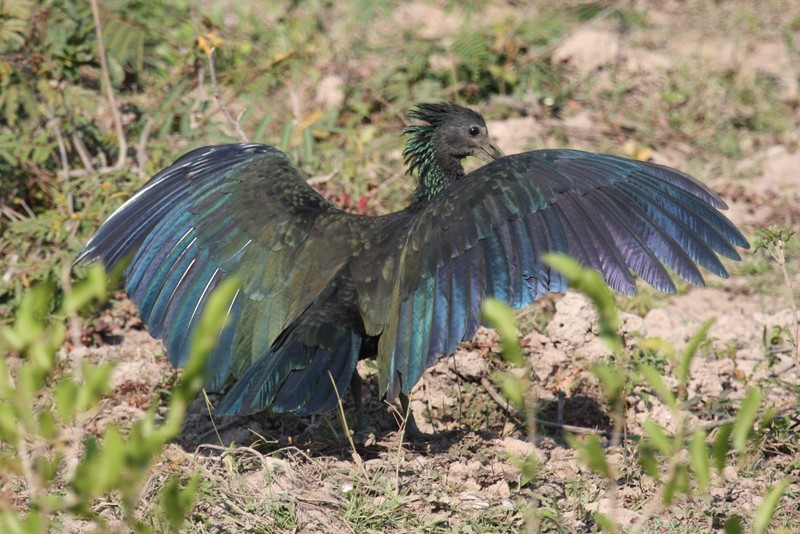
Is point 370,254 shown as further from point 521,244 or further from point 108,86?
point 108,86

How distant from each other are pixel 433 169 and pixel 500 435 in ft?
4.77

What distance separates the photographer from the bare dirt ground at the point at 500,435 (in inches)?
151

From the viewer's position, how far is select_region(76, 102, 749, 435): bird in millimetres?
4031

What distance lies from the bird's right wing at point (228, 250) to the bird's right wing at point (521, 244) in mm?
422

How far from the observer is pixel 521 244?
4055mm

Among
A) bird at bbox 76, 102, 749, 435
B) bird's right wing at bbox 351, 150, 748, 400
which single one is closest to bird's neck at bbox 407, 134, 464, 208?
bird at bbox 76, 102, 749, 435

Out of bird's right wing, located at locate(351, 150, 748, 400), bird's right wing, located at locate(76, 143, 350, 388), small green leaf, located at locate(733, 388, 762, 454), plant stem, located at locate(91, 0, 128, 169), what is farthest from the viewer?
plant stem, located at locate(91, 0, 128, 169)

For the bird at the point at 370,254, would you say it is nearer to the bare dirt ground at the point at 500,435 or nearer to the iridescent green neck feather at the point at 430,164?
the bare dirt ground at the point at 500,435

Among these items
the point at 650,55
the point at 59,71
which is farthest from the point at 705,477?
the point at 650,55

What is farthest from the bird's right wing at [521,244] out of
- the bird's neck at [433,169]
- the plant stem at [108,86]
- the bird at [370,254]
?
the plant stem at [108,86]

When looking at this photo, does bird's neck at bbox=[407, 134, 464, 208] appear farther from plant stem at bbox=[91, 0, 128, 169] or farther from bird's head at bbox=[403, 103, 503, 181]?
plant stem at bbox=[91, 0, 128, 169]

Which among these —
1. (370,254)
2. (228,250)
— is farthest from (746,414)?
(228,250)

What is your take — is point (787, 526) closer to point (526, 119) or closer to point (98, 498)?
point (98, 498)

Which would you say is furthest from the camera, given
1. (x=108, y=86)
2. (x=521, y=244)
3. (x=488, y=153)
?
(x=108, y=86)
